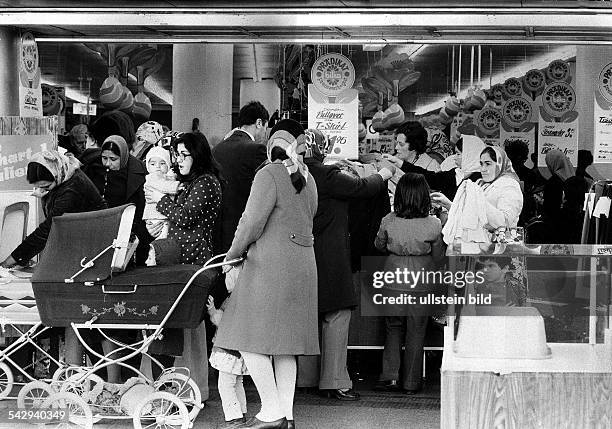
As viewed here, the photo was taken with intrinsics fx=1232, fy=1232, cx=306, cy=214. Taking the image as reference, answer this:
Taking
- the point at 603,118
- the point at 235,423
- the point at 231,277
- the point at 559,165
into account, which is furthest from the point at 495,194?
the point at 235,423

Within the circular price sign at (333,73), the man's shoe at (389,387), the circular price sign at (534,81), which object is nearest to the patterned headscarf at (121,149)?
the circular price sign at (333,73)

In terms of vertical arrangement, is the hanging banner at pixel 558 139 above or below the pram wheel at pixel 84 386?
above

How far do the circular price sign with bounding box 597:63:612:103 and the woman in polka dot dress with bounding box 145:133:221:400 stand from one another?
2442mm

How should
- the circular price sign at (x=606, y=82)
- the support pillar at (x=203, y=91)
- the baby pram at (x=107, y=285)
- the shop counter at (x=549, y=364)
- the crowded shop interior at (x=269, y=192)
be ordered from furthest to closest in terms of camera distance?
1. the support pillar at (x=203, y=91)
2. the circular price sign at (x=606, y=82)
3. the crowded shop interior at (x=269, y=192)
4. the baby pram at (x=107, y=285)
5. the shop counter at (x=549, y=364)

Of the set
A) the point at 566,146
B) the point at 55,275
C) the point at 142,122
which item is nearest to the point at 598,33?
the point at 566,146

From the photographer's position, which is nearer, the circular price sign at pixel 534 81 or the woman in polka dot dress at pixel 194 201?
the woman in polka dot dress at pixel 194 201

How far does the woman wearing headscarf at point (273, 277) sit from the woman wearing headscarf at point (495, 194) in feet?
3.55

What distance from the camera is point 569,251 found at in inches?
211

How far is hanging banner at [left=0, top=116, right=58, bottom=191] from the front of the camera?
7398 mm

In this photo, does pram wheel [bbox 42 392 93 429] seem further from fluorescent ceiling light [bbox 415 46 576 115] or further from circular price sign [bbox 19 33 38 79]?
fluorescent ceiling light [bbox 415 46 576 115]

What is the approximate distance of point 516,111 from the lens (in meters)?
7.68

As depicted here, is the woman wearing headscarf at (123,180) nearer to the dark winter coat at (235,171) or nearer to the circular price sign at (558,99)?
the dark winter coat at (235,171)

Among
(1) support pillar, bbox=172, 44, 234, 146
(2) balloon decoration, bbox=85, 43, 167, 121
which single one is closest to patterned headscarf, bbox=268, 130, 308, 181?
(1) support pillar, bbox=172, 44, 234, 146

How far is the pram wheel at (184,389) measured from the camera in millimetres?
6324
